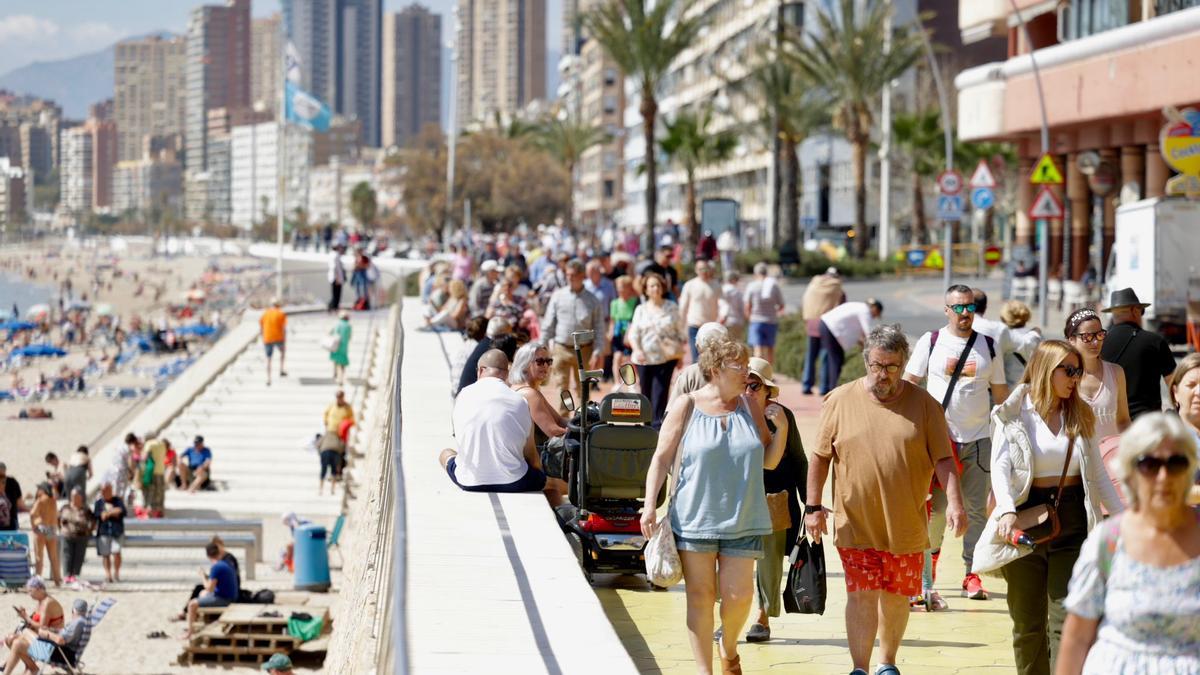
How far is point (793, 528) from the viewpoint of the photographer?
8328 mm

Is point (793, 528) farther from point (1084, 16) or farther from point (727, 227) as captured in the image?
point (727, 227)

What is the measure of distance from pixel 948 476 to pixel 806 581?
2.94ft

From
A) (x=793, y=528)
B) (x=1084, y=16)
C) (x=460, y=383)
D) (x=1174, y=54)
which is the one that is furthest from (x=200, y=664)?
(x=1084, y=16)

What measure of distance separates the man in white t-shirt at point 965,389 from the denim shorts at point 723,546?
7.90 ft

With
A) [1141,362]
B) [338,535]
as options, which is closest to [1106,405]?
[1141,362]

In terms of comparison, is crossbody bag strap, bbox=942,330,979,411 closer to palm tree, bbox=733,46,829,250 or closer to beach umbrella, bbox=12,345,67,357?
palm tree, bbox=733,46,829,250

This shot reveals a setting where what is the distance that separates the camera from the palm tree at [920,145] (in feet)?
217

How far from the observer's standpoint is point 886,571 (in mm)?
7141

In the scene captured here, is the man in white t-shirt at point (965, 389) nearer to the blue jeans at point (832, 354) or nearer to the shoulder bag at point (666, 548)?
the shoulder bag at point (666, 548)

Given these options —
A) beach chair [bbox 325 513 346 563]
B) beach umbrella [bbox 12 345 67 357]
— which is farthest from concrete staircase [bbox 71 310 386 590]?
beach umbrella [bbox 12 345 67 357]

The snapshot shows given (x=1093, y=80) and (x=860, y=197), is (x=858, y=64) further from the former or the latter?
(x=1093, y=80)

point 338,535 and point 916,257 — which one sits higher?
point 916,257

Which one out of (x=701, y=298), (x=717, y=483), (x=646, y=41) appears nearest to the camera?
(x=717, y=483)

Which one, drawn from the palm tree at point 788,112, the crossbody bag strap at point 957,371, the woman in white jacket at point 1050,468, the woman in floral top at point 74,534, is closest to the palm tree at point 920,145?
the palm tree at point 788,112
